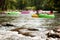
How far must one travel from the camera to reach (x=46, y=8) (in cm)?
7894

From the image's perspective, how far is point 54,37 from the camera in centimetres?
1678

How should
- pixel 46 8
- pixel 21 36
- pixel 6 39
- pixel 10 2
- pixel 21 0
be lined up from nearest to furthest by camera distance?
pixel 6 39, pixel 21 36, pixel 10 2, pixel 46 8, pixel 21 0

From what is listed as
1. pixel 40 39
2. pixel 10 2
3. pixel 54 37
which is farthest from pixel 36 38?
pixel 10 2

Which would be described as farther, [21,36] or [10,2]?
[10,2]

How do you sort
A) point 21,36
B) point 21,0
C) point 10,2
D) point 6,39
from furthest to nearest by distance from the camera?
point 21,0 < point 10,2 < point 21,36 < point 6,39

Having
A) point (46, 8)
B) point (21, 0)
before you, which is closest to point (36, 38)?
point (46, 8)

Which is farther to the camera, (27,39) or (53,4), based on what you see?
(53,4)

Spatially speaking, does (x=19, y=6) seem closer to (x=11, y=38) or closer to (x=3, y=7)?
(x=3, y=7)

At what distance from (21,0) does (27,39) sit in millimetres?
72674

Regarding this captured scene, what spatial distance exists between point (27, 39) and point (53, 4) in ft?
172

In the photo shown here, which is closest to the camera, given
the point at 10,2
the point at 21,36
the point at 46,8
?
the point at 21,36

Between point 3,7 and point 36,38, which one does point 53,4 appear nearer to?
point 3,7

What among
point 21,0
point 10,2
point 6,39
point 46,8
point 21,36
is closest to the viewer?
point 6,39

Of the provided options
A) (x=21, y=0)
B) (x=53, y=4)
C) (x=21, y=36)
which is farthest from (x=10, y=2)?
(x=21, y=36)
